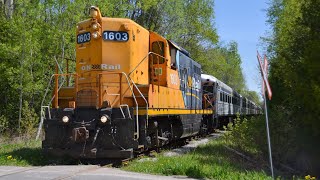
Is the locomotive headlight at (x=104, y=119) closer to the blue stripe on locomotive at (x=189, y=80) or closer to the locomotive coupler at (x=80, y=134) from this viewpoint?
the locomotive coupler at (x=80, y=134)

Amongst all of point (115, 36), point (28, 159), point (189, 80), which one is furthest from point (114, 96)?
point (189, 80)

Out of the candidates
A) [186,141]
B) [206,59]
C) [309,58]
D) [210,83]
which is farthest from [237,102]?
[309,58]

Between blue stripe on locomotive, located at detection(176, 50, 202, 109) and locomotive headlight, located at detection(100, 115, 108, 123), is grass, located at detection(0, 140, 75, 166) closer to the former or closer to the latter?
locomotive headlight, located at detection(100, 115, 108, 123)

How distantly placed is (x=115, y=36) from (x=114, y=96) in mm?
1750

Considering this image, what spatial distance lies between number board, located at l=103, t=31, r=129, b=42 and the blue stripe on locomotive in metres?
3.07

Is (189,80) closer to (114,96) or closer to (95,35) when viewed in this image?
(114,96)

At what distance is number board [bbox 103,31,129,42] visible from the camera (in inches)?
464

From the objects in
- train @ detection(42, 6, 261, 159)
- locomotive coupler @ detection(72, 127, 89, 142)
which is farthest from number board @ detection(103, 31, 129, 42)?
locomotive coupler @ detection(72, 127, 89, 142)

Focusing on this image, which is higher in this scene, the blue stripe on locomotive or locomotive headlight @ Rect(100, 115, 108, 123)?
the blue stripe on locomotive

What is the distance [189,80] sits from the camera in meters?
17.0

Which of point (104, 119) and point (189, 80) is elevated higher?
point (189, 80)

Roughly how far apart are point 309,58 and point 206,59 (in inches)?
1313

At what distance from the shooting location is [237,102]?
3750 cm

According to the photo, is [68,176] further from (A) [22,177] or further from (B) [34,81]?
(B) [34,81]
